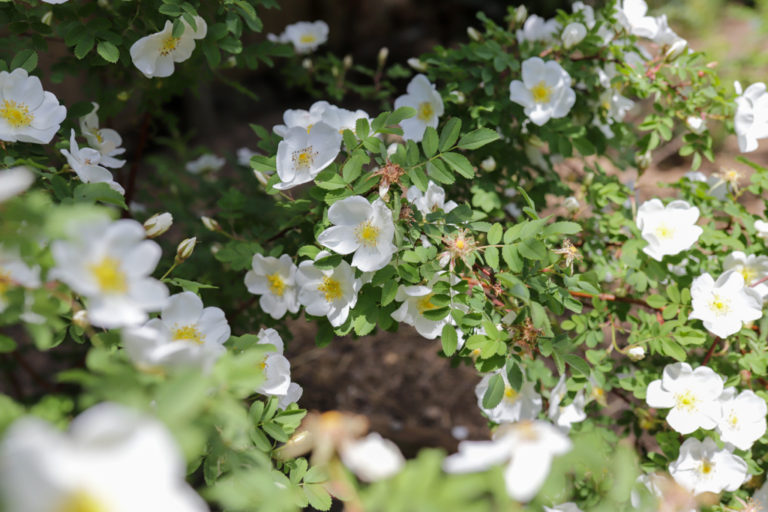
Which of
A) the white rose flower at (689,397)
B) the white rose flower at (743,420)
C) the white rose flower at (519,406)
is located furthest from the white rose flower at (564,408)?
the white rose flower at (743,420)

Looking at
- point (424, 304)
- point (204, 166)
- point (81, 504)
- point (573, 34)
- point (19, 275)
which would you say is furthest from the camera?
point (204, 166)

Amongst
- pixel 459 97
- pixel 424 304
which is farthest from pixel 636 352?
pixel 459 97

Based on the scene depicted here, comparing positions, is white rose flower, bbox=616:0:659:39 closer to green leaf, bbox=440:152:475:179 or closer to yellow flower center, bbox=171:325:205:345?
green leaf, bbox=440:152:475:179

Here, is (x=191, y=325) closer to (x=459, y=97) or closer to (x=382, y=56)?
(x=459, y=97)

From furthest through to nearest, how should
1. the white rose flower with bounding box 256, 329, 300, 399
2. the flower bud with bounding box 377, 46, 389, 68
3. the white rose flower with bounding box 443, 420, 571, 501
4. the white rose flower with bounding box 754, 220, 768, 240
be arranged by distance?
the flower bud with bounding box 377, 46, 389, 68 < the white rose flower with bounding box 754, 220, 768, 240 < the white rose flower with bounding box 256, 329, 300, 399 < the white rose flower with bounding box 443, 420, 571, 501

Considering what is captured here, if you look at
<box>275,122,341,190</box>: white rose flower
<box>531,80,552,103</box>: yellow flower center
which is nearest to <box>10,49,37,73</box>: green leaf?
<box>275,122,341,190</box>: white rose flower

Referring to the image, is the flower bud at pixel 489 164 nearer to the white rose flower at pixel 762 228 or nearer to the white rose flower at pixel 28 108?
the white rose flower at pixel 762 228
